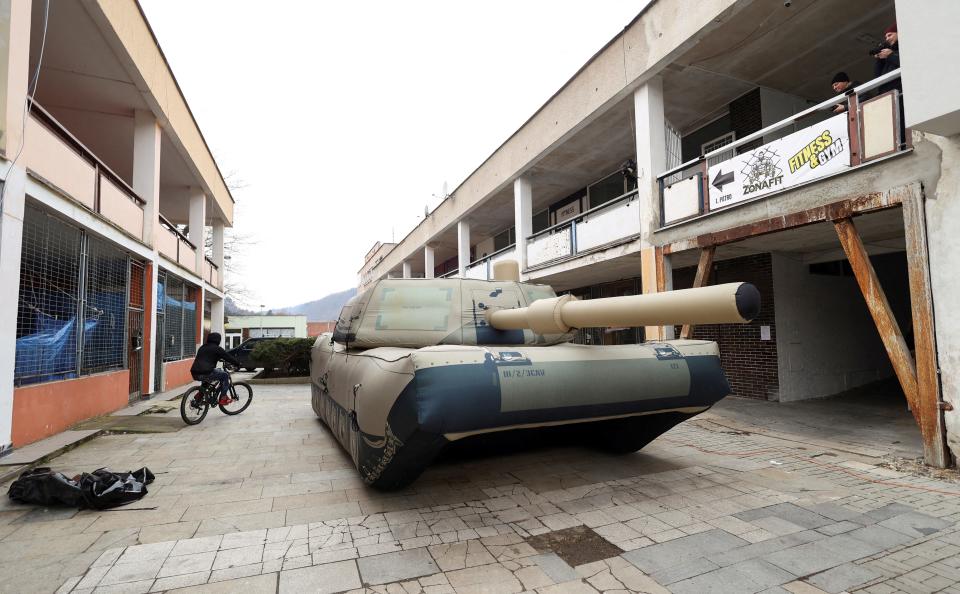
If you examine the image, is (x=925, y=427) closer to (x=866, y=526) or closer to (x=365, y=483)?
(x=866, y=526)

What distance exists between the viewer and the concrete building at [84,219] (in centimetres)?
520

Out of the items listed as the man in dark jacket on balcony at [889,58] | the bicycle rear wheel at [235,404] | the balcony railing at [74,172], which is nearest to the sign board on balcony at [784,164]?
the man in dark jacket on balcony at [889,58]

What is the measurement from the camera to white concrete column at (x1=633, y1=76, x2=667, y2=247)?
8688 mm

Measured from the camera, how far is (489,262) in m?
15.3

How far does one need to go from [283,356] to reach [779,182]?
1295 cm

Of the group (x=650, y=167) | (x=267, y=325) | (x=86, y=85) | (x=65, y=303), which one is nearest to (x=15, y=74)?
(x=65, y=303)

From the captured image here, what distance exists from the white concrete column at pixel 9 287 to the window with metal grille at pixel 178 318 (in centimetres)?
621

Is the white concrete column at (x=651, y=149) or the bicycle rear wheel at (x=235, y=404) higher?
the white concrete column at (x=651, y=149)

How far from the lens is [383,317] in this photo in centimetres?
470

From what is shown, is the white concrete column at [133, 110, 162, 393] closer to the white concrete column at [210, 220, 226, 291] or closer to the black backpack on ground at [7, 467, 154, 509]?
the black backpack on ground at [7, 467, 154, 509]

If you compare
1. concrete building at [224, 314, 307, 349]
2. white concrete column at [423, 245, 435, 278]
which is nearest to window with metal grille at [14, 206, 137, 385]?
white concrete column at [423, 245, 435, 278]

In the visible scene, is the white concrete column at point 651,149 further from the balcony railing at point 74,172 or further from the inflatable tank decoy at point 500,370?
the balcony railing at point 74,172

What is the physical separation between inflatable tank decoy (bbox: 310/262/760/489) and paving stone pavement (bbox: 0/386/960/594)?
477 mm

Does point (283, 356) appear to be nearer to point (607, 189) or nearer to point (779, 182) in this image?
point (607, 189)
